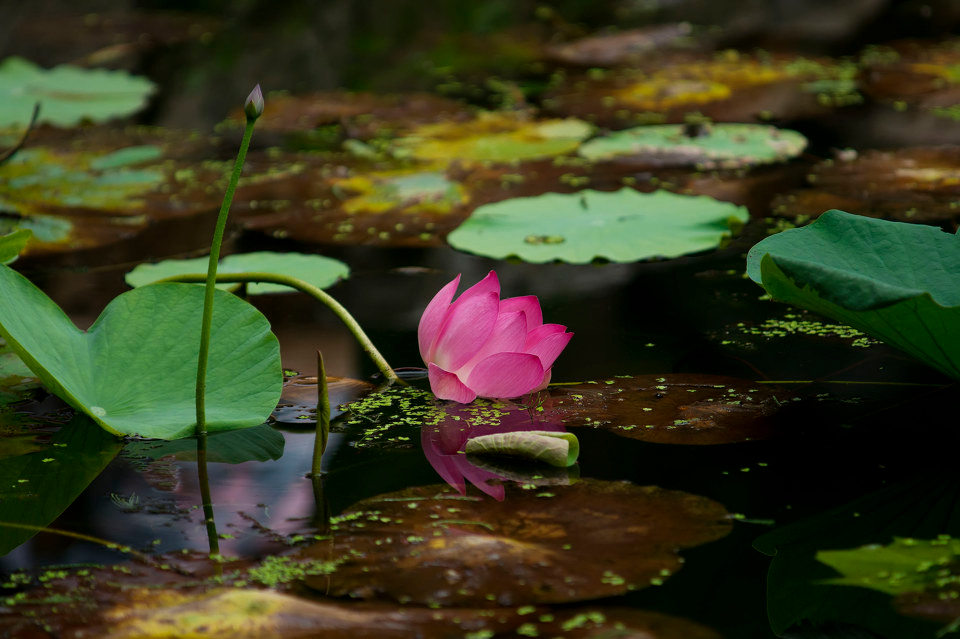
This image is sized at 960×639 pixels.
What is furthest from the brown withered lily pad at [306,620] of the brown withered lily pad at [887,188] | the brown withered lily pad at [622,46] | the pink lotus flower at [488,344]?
the brown withered lily pad at [622,46]

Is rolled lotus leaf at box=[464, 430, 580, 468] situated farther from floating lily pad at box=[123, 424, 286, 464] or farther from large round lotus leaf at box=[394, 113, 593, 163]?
large round lotus leaf at box=[394, 113, 593, 163]

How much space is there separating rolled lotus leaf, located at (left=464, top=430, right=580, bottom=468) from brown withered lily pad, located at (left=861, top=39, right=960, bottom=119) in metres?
2.29

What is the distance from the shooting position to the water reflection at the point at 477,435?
1035mm

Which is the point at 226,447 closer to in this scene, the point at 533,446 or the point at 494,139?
the point at 533,446

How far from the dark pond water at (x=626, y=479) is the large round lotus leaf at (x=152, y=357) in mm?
41

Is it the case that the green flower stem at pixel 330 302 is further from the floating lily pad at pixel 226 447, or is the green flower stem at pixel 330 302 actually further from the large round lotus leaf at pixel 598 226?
the large round lotus leaf at pixel 598 226

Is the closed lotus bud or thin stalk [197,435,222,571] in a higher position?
the closed lotus bud

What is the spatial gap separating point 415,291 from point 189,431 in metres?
0.68

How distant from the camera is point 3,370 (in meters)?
1.36

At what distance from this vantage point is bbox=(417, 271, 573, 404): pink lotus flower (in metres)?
1.16

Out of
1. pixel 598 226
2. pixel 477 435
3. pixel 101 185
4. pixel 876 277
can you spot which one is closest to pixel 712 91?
pixel 598 226

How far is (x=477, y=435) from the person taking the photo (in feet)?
3.77

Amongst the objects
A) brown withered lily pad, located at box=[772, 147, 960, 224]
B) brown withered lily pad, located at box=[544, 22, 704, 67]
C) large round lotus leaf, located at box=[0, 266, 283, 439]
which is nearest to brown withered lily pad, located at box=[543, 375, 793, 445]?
large round lotus leaf, located at box=[0, 266, 283, 439]

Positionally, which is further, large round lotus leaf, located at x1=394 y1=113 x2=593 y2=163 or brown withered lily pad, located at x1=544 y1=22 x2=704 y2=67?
brown withered lily pad, located at x1=544 y1=22 x2=704 y2=67
